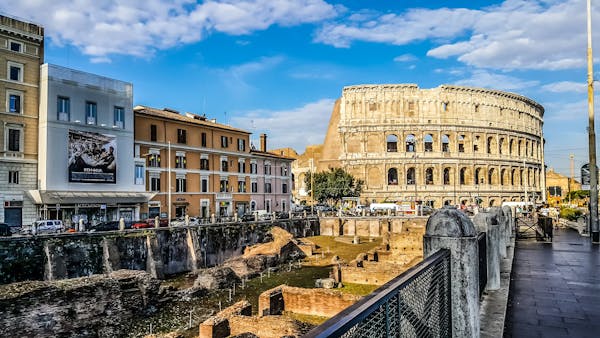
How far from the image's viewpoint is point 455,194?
69812mm

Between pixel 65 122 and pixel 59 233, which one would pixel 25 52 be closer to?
pixel 65 122

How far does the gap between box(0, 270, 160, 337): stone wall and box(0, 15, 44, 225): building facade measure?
15.4 meters

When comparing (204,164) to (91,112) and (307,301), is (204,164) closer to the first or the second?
(91,112)

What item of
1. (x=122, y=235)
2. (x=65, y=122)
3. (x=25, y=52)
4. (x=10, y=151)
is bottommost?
(x=122, y=235)

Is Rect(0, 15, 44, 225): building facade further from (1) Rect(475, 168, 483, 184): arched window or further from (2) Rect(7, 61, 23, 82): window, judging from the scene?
(1) Rect(475, 168, 483, 184): arched window

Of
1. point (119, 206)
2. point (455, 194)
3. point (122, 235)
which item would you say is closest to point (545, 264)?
point (122, 235)

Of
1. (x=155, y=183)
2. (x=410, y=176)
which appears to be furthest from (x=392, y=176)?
(x=155, y=183)

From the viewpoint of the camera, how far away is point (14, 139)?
31344mm

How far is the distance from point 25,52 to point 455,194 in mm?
60186

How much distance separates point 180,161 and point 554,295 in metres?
38.5

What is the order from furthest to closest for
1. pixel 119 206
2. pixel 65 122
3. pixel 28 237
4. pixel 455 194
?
pixel 455 194, pixel 119 206, pixel 65 122, pixel 28 237

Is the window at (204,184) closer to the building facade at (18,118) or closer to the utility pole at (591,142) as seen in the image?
the building facade at (18,118)

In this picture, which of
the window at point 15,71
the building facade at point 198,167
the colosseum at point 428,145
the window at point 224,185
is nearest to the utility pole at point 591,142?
the building facade at point 198,167

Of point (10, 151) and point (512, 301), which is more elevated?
point (10, 151)
